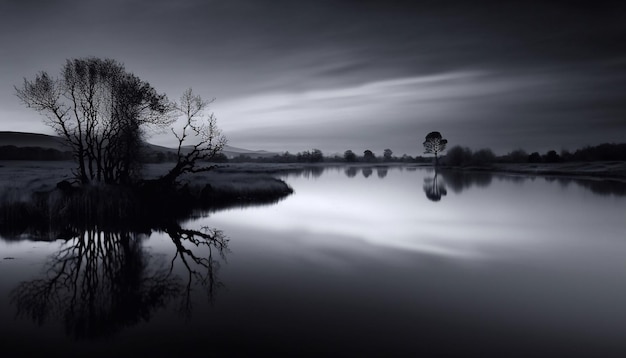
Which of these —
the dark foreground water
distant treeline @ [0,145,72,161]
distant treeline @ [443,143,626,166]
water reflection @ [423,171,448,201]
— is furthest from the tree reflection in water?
distant treeline @ [0,145,72,161]

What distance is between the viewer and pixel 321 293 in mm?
10000

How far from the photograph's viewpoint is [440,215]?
2619 cm

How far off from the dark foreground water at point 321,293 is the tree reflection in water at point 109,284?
0.19 feet

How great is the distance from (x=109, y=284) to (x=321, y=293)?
6.47 m

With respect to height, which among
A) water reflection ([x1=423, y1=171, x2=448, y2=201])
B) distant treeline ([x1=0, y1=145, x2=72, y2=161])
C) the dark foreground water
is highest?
distant treeline ([x1=0, y1=145, x2=72, y2=161])

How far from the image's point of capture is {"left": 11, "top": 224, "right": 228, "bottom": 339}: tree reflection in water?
836cm

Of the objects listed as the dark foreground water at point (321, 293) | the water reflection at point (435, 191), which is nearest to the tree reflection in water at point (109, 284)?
the dark foreground water at point (321, 293)

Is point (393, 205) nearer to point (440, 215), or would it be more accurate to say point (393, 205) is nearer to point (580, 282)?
point (440, 215)

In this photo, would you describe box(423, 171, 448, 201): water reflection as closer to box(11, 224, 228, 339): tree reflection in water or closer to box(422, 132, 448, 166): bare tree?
box(11, 224, 228, 339): tree reflection in water

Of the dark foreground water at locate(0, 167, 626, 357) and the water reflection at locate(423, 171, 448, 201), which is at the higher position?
the dark foreground water at locate(0, 167, 626, 357)

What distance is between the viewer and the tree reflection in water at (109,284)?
836cm

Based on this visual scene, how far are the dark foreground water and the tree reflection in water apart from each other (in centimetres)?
6

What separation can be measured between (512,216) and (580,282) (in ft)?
52.0

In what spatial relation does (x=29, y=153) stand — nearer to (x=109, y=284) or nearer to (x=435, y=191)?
(x=435, y=191)
